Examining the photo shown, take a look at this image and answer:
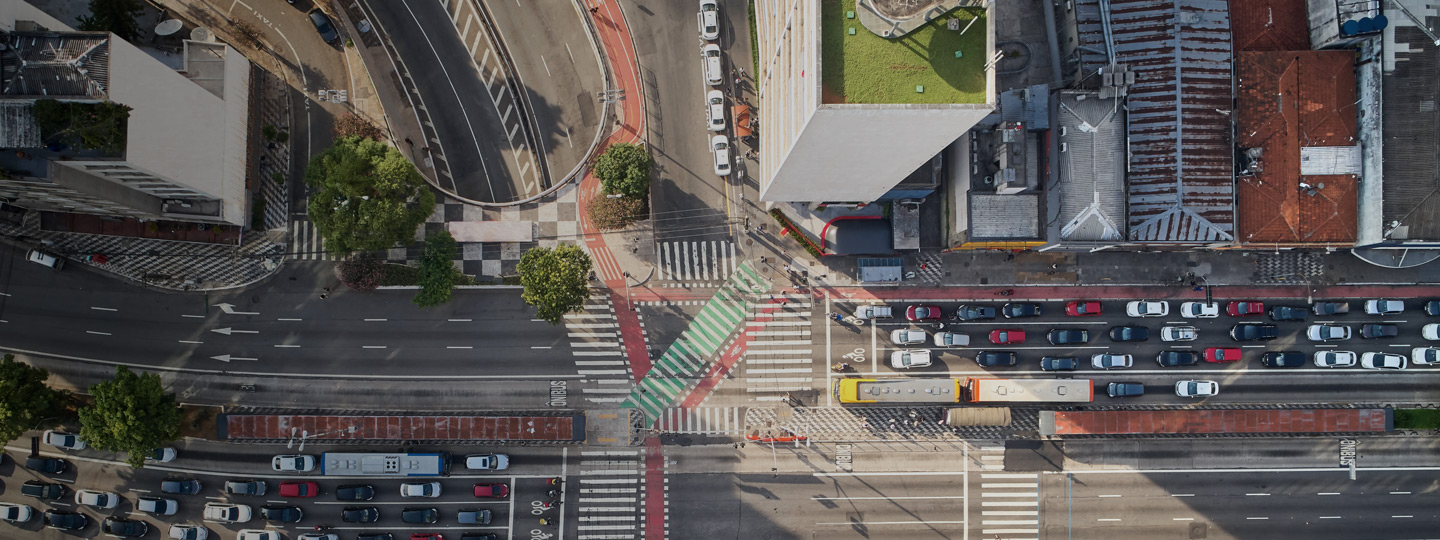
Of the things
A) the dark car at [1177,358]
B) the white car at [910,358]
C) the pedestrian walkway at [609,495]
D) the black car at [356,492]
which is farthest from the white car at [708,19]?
the black car at [356,492]

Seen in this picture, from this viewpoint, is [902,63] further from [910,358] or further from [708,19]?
[910,358]

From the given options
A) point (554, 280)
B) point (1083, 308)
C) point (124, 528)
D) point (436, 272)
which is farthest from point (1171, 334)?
point (124, 528)

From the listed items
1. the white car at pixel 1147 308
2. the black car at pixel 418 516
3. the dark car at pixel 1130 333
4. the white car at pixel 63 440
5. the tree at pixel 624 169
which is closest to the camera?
the tree at pixel 624 169

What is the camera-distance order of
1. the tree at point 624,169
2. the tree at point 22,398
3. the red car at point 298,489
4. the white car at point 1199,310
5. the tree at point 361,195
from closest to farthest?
the tree at point 361,195 < the tree at point 22,398 < the tree at point 624,169 < the red car at point 298,489 < the white car at point 1199,310

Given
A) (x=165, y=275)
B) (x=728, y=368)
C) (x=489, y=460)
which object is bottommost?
(x=489, y=460)

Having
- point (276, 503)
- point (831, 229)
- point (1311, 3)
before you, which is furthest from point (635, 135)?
point (1311, 3)

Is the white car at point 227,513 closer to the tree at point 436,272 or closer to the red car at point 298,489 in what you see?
the red car at point 298,489

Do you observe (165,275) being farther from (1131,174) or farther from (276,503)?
(1131,174)
